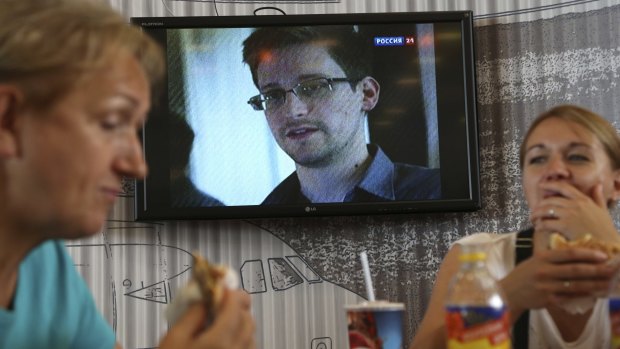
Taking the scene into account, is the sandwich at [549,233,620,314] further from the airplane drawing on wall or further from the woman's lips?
the airplane drawing on wall

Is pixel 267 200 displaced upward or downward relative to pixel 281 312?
upward

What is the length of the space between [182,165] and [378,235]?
748 mm

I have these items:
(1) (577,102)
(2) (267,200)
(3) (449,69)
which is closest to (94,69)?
(2) (267,200)

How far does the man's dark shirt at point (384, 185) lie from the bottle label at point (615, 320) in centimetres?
170

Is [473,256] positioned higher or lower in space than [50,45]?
lower

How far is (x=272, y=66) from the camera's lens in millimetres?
2871

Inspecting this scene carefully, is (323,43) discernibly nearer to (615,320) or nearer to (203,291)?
(615,320)

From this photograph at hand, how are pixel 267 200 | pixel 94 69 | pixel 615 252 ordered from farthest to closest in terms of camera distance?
pixel 267 200
pixel 615 252
pixel 94 69

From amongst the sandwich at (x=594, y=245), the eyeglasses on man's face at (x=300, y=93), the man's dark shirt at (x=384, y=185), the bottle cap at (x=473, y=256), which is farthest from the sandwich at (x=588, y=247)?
the eyeglasses on man's face at (x=300, y=93)

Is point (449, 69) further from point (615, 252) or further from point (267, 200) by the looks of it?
point (615, 252)

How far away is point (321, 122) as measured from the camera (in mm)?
2844

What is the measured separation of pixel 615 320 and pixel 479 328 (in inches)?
11.3

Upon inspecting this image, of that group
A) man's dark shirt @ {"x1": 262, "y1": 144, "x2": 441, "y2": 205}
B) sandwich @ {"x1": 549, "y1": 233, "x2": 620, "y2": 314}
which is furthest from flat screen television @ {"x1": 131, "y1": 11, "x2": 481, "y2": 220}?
sandwich @ {"x1": 549, "y1": 233, "x2": 620, "y2": 314}

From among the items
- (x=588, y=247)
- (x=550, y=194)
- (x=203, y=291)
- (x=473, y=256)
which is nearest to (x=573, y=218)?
(x=550, y=194)
